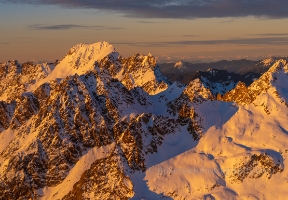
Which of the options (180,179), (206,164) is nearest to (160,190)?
(180,179)

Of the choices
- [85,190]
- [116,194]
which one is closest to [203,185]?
[116,194]

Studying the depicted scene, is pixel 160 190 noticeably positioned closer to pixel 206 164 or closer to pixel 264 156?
pixel 206 164

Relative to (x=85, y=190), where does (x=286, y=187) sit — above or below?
above

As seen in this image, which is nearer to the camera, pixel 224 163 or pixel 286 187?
pixel 286 187

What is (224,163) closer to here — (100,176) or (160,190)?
(160,190)

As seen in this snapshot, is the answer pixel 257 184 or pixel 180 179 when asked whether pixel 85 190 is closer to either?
pixel 180 179

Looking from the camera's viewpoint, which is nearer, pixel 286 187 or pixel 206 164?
pixel 286 187

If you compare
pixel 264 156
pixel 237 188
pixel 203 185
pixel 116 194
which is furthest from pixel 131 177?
pixel 264 156

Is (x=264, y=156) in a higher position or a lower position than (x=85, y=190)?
higher
